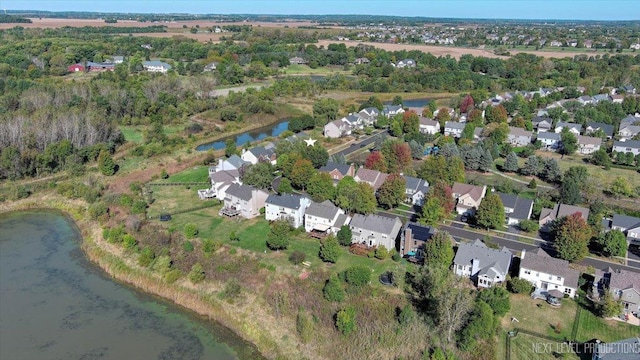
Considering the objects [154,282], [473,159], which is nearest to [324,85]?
[473,159]

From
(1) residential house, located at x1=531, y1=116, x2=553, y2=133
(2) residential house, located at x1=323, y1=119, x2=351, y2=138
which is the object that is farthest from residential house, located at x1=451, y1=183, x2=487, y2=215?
(1) residential house, located at x1=531, y1=116, x2=553, y2=133

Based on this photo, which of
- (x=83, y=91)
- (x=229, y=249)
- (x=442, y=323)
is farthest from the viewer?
(x=83, y=91)

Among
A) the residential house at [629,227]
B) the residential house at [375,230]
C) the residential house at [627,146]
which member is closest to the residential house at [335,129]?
the residential house at [375,230]

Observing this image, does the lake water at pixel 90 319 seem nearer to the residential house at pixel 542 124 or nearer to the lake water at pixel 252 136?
the lake water at pixel 252 136

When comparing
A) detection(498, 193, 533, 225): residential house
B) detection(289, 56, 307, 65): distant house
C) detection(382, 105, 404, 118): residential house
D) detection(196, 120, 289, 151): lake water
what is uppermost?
detection(289, 56, 307, 65): distant house

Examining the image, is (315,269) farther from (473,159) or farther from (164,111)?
(164,111)

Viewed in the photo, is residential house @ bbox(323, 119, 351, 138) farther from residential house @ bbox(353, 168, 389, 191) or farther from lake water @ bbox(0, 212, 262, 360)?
lake water @ bbox(0, 212, 262, 360)
